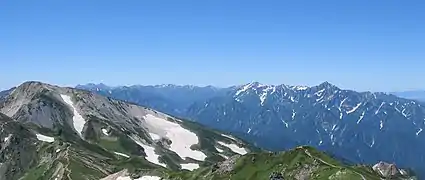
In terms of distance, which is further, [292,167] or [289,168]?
[289,168]

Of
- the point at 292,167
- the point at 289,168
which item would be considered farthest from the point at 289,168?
the point at 292,167

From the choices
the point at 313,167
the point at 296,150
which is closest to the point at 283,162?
the point at 296,150

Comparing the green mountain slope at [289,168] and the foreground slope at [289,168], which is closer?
the foreground slope at [289,168]

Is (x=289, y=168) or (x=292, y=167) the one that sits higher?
(x=292, y=167)

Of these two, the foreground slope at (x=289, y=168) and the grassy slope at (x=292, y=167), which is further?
the grassy slope at (x=292, y=167)

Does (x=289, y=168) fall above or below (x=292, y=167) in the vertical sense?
below

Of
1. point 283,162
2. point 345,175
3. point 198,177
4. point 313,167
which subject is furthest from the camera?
point 198,177

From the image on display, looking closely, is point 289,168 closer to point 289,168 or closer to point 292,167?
point 289,168

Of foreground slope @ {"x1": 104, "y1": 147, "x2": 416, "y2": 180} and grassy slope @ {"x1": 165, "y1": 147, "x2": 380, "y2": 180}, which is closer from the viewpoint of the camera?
foreground slope @ {"x1": 104, "y1": 147, "x2": 416, "y2": 180}

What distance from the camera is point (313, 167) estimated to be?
166625 millimetres

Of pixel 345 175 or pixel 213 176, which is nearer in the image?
pixel 345 175

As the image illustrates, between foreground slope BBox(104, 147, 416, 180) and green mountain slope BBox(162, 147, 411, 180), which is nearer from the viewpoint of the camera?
foreground slope BBox(104, 147, 416, 180)

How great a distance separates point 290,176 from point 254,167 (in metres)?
21.5

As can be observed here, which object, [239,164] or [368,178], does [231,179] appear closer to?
[239,164]
